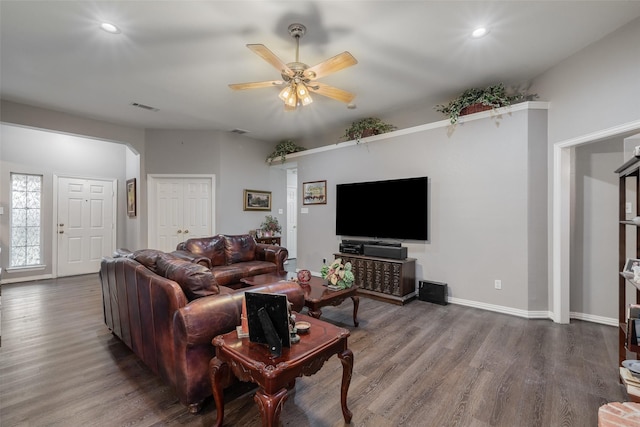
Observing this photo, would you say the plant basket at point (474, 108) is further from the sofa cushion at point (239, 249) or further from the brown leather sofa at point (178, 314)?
the sofa cushion at point (239, 249)

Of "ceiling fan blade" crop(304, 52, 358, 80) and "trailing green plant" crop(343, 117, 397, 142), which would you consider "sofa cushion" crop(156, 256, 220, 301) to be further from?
"trailing green plant" crop(343, 117, 397, 142)

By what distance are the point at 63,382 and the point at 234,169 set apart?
443 centimetres

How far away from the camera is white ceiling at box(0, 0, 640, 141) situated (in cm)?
230

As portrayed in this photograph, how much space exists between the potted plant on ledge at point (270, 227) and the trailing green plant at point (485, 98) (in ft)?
13.5

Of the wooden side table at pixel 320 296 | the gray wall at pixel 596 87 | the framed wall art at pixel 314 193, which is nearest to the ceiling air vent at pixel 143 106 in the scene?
the framed wall art at pixel 314 193

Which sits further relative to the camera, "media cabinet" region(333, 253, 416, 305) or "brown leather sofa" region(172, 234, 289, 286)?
"brown leather sofa" region(172, 234, 289, 286)

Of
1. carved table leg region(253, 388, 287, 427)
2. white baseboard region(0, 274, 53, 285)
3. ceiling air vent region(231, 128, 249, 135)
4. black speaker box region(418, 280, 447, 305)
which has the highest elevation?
ceiling air vent region(231, 128, 249, 135)

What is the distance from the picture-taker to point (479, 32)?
8.47ft

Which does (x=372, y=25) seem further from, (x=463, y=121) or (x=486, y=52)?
(x=463, y=121)

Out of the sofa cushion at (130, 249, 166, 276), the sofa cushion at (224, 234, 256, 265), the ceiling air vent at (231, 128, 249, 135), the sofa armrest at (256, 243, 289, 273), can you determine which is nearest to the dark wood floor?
the sofa cushion at (130, 249, 166, 276)

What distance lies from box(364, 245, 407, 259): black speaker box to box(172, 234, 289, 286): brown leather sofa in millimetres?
1388

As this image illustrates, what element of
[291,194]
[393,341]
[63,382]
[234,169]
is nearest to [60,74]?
[234,169]

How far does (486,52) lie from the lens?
291 cm

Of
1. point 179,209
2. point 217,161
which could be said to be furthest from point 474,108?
point 179,209
